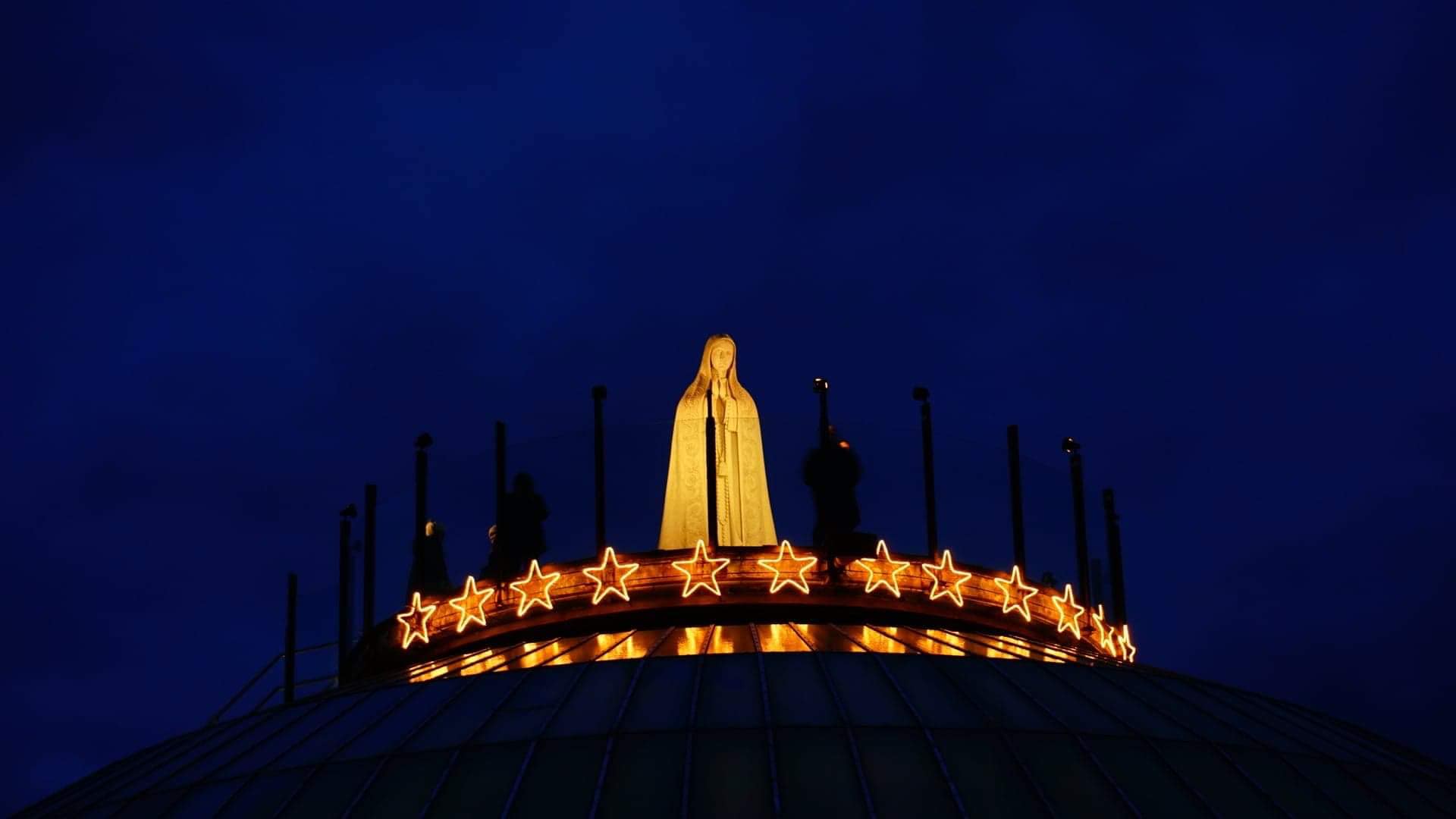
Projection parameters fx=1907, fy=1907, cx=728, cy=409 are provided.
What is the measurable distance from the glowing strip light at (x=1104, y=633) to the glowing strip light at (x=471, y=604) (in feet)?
34.6

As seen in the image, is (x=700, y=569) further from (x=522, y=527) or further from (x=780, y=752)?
(x=780, y=752)

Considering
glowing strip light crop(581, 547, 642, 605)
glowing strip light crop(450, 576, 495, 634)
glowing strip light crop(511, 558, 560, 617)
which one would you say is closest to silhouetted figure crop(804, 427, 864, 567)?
glowing strip light crop(581, 547, 642, 605)

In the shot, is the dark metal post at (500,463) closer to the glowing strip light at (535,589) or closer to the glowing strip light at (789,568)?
the glowing strip light at (535,589)

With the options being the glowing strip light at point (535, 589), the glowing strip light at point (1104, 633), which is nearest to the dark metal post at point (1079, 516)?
the glowing strip light at point (1104, 633)

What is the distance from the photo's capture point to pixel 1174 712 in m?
24.9

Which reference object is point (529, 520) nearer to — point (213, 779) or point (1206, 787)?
point (213, 779)

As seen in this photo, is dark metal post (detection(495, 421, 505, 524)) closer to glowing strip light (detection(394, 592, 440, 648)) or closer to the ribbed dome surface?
glowing strip light (detection(394, 592, 440, 648))

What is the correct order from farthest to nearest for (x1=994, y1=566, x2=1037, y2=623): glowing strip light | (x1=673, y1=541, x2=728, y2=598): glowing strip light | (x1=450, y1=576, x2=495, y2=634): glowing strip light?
(x1=994, y1=566, x2=1037, y2=623): glowing strip light < (x1=450, y1=576, x2=495, y2=634): glowing strip light < (x1=673, y1=541, x2=728, y2=598): glowing strip light

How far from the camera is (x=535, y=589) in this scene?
1224 inches

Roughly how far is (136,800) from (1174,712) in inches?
525

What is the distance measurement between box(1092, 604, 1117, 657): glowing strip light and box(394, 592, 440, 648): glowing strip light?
11495 mm

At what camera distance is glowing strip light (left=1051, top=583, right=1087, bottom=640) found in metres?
32.7

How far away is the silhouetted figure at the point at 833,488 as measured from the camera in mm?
32531

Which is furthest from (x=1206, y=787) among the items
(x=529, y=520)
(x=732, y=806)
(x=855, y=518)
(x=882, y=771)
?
(x=529, y=520)
